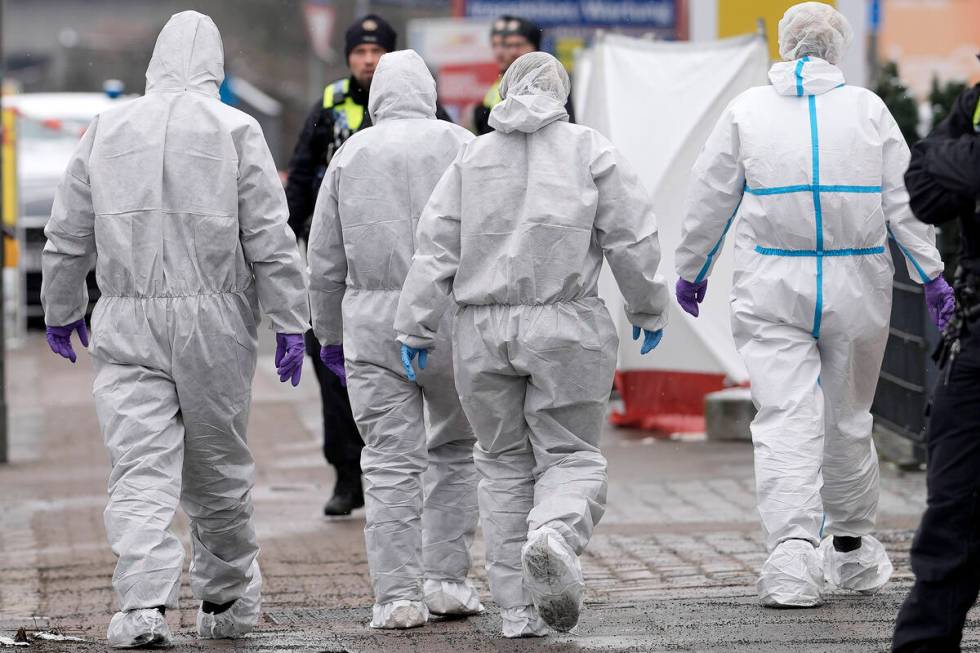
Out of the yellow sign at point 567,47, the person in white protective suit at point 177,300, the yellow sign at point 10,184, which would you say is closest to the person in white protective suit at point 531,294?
the person in white protective suit at point 177,300

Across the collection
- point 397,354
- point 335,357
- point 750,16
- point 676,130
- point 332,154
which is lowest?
point 335,357

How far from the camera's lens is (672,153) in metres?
11.4

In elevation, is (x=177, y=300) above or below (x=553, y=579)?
above

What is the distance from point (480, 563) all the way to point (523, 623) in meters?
1.73

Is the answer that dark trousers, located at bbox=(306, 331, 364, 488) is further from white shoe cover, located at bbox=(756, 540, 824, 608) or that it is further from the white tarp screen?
the white tarp screen

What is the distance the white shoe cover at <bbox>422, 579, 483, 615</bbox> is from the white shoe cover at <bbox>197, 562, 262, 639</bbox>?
0.60 m

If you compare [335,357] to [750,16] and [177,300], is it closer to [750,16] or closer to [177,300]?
[177,300]

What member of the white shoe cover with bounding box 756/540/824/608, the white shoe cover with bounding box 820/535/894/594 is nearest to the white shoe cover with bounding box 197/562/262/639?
the white shoe cover with bounding box 756/540/824/608

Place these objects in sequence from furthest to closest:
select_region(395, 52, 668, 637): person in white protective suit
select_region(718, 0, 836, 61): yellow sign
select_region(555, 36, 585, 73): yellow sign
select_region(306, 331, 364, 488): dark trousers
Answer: select_region(555, 36, 585, 73): yellow sign, select_region(718, 0, 836, 61): yellow sign, select_region(306, 331, 364, 488): dark trousers, select_region(395, 52, 668, 637): person in white protective suit

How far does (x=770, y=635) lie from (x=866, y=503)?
39.9 inches

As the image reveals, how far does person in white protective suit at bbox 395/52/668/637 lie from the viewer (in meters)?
5.84

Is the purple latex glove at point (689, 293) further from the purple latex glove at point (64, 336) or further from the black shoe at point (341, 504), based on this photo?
the black shoe at point (341, 504)

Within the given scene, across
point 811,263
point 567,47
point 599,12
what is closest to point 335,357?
point 811,263

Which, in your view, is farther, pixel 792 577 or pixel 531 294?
pixel 792 577
